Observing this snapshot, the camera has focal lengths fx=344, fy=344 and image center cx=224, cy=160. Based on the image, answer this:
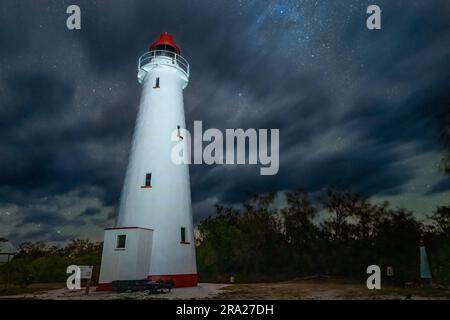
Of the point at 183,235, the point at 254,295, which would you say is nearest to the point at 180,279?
the point at 183,235

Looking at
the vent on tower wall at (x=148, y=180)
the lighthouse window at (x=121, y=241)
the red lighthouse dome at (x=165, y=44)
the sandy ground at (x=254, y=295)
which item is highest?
the red lighthouse dome at (x=165, y=44)

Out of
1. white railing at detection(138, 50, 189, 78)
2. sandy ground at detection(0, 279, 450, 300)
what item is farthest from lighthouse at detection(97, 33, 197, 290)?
sandy ground at detection(0, 279, 450, 300)

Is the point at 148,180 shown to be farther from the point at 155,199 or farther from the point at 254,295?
the point at 254,295

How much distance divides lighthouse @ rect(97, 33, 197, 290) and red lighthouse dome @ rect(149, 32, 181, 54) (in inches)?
2.5

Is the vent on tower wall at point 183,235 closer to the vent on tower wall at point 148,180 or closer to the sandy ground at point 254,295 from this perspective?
the sandy ground at point 254,295

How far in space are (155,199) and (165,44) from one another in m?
10.3

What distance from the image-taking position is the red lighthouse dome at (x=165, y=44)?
22.4 meters

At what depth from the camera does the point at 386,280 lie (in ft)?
76.5

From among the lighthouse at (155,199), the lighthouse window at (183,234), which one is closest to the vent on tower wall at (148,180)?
the lighthouse at (155,199)

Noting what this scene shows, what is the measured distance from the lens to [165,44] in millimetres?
22344

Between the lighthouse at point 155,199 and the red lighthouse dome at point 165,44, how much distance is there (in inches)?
2.5
